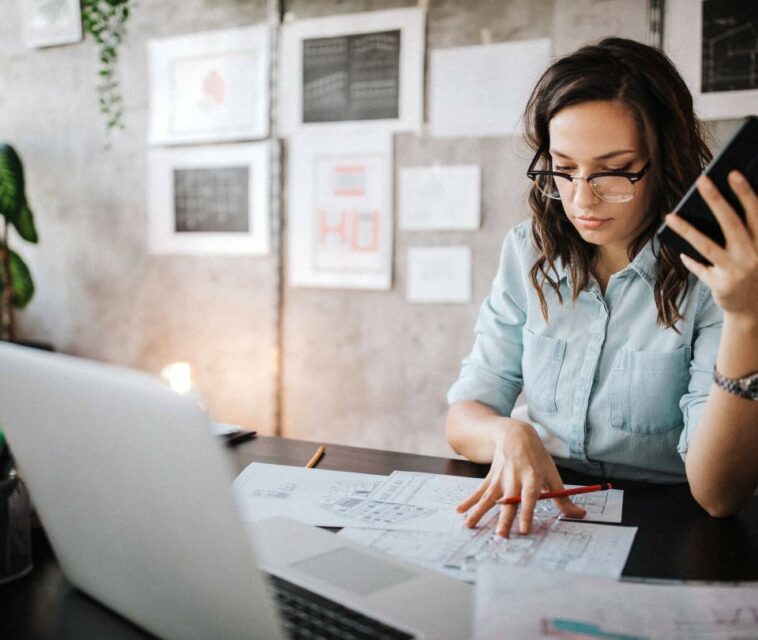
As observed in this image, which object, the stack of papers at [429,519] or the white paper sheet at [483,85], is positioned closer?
the stack of papers at [429,519]

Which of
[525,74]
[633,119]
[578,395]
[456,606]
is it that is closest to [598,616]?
[456,606]

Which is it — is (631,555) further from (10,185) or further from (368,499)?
(10,185)

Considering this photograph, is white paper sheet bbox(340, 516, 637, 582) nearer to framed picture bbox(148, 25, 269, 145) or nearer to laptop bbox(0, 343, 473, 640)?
laptop bbox(0, 343, 473, 640)

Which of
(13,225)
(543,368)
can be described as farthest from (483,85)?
(13,225)

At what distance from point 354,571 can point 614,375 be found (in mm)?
729

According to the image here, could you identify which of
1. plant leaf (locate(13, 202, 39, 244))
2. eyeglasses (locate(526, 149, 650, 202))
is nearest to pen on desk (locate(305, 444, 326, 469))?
eyeglasses (locate(526, 149, 650, 202))

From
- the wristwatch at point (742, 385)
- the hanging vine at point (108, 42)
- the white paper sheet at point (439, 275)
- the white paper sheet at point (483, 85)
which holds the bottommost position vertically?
the wristwatch at point (742, 385)

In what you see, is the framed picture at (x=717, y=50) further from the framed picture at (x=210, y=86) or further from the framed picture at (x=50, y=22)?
the framed picture at (x=50, y=22)

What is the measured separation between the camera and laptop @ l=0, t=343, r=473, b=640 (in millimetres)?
524

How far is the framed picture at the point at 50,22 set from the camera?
3.08 meters

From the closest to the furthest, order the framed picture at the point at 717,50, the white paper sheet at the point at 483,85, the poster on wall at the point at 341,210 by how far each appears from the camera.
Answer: the framed picture at the point at 717,50 → the white paper sheet at the point at 483,85 → the poster on wall at the point at 341,210

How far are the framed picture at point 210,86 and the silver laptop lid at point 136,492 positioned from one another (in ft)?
7.34

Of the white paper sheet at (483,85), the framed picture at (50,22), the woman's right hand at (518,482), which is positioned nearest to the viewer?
the woman's right hand at (518,482)

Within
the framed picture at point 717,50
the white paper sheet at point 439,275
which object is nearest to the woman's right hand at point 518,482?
the white paper sheet at point 439,275
